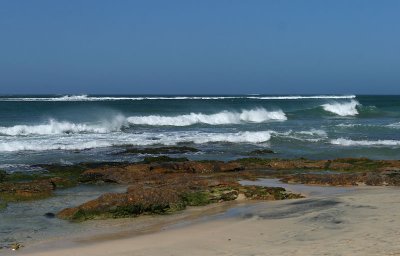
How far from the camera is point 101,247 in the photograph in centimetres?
769

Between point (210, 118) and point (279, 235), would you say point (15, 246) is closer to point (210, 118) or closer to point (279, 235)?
point (279, 235)

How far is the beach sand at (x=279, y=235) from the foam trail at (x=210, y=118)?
104 ft

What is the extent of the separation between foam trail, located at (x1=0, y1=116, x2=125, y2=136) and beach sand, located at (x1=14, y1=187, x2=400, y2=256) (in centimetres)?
2391

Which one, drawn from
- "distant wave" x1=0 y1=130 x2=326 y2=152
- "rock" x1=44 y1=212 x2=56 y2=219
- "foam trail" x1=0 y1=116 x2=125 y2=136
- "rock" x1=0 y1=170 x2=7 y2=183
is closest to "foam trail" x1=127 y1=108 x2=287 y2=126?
"foam trail" x1=0 y1=116 x2=125 y2=136

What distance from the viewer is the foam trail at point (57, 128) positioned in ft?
103

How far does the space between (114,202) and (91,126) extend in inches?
Answer: 997

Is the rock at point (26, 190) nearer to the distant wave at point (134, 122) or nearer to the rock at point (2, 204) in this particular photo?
the rock at point (2, 204)

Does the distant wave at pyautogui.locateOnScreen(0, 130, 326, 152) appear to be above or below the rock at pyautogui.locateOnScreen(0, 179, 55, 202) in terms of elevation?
below

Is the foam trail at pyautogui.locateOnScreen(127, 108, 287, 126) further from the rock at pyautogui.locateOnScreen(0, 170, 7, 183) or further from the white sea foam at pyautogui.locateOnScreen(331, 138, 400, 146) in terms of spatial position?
the rock at pyautogui.locateOnScreen(0, 170, 7, 183)

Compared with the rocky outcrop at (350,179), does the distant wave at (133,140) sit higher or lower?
lower

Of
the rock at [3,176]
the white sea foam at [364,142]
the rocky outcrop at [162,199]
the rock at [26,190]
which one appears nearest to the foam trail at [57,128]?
the white sea foam at [364,142]

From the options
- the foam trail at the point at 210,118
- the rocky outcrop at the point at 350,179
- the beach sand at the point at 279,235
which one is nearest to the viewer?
the beach sand at the point at 279,235

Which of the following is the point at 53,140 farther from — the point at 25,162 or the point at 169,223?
the point at 169,223

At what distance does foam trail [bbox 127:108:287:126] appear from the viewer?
4203 cm
